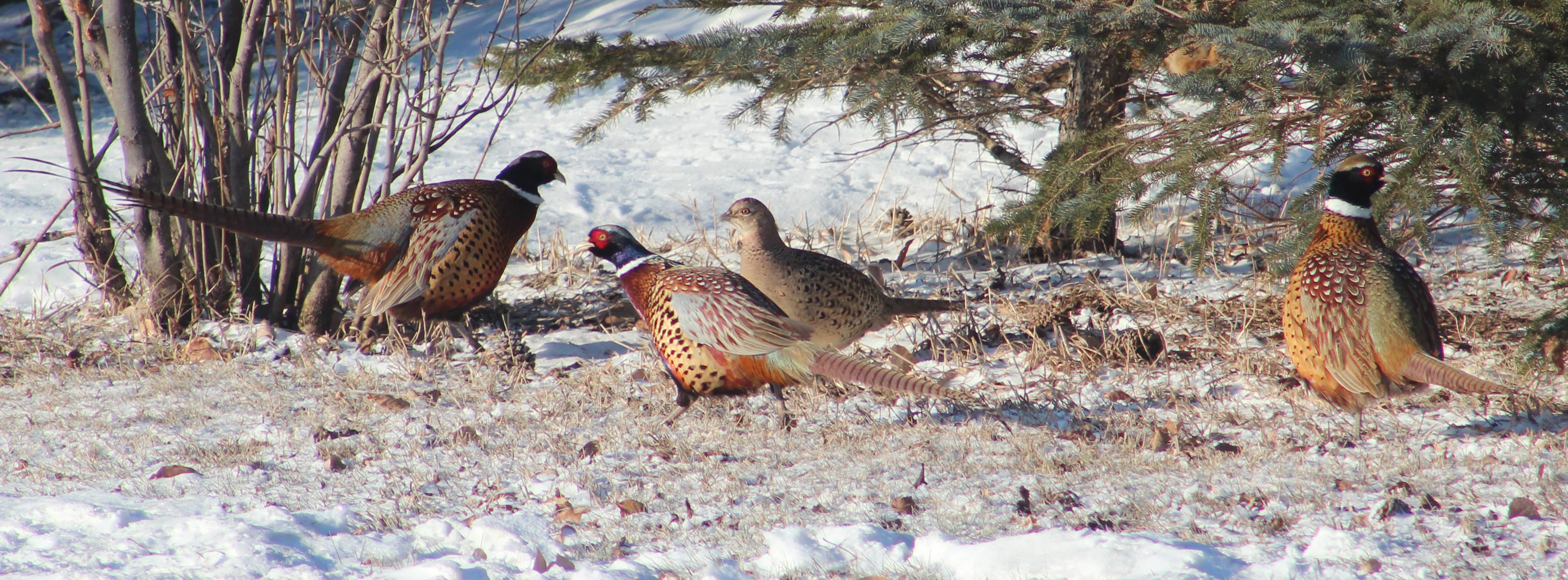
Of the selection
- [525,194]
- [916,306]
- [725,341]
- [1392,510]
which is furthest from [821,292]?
[1392,510]

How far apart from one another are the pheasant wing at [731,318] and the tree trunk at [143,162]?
255 cm

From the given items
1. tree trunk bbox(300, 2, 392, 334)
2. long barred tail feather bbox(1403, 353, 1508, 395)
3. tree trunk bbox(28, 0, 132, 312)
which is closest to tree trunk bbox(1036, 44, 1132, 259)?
long barred tail feather bbox(1403, 353, 1508, 395)

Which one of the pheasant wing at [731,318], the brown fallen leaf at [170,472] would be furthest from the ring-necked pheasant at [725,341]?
the brown fallen leaf at [170,472]

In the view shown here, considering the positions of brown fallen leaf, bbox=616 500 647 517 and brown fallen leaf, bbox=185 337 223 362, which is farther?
brown fallen leaf, bbox=185 337 223 362

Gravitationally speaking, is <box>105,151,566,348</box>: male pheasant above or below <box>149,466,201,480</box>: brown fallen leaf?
above

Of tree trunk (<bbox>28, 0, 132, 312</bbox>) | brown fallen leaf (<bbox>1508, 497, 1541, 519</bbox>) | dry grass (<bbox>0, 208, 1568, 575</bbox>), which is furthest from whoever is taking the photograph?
tree trunk (<bbox>28, 0, 132, 312</bbox>)

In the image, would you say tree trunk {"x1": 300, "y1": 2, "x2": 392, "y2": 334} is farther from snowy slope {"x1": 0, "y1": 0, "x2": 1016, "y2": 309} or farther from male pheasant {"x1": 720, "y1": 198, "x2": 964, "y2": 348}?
male pheasant {"x1": 720, "y1": 198, "x2": 964, "y2": 348}

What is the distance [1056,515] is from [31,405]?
3591 mm

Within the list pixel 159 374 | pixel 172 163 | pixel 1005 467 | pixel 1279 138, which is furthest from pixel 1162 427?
pixel 172 163

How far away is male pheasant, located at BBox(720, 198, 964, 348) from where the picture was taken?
470 centimetres

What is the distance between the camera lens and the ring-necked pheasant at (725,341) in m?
3.88

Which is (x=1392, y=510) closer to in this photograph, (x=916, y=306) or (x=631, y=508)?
(x=631, y=508)

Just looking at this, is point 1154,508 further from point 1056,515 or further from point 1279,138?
point 1279,138

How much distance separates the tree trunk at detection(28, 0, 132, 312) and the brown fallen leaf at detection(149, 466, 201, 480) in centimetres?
180
